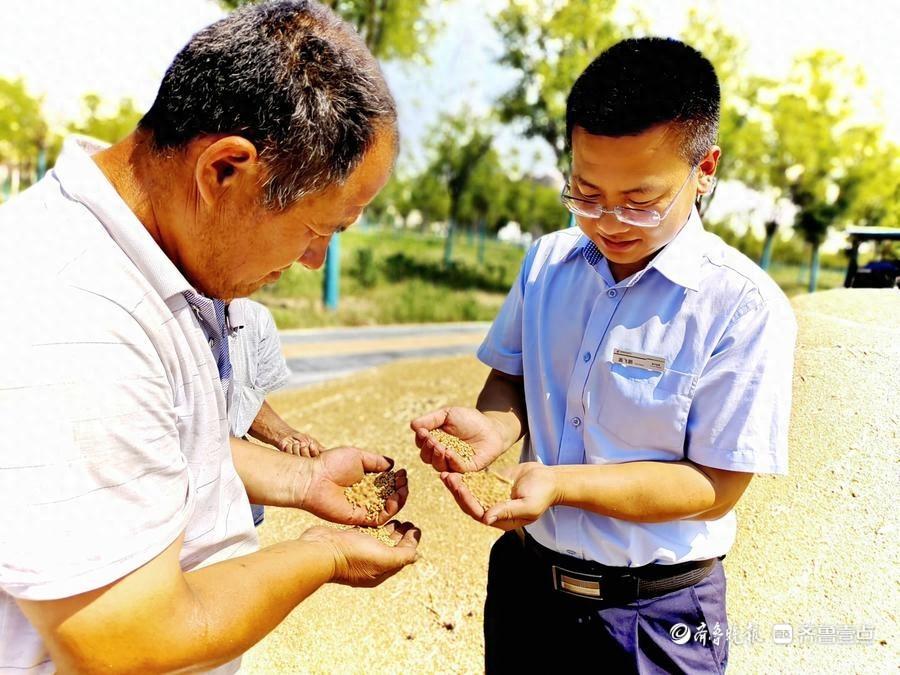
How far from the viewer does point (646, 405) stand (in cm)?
186

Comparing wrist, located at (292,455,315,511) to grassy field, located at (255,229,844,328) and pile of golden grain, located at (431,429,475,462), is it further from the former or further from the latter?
grassy field, located at (255,229,844,328)

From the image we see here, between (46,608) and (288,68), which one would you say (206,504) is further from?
(288,68)

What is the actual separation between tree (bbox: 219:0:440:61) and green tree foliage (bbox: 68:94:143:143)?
20.5 meters

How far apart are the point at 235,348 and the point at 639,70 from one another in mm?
1739

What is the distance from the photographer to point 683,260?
1876 millimetres

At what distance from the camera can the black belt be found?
1.88 meters

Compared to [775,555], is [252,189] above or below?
above

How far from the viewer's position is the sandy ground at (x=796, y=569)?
3.14 m

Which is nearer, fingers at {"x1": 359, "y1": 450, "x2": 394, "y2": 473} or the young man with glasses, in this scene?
the young man with glasses

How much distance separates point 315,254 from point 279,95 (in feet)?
1.39

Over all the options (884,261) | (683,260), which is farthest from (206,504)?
(884,261)

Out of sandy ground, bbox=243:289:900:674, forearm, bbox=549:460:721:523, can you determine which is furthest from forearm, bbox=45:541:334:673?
sandy ground, bbox=243:289:900:674

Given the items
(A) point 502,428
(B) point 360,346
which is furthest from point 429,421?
(B) point 360,346

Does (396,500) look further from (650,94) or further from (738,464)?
(650,94)
